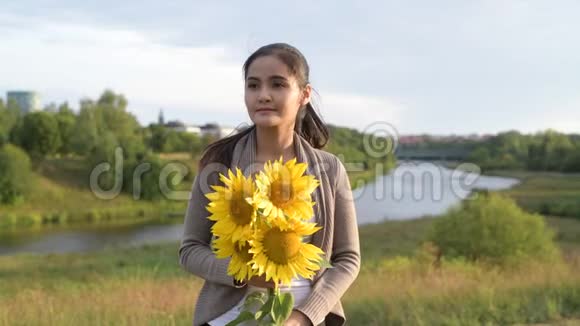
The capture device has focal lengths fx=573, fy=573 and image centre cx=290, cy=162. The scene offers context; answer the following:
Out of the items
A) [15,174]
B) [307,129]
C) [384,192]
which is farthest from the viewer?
[384,192]

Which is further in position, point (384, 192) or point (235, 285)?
point (384, 192)

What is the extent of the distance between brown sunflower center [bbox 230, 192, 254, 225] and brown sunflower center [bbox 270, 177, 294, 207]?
0.08 m

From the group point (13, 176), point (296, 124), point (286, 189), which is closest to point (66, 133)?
point (13, 176)

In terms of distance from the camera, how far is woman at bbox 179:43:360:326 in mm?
1996

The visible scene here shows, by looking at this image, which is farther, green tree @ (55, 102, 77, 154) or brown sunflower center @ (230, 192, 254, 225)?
green tree @ (55, 102, 77, 154)

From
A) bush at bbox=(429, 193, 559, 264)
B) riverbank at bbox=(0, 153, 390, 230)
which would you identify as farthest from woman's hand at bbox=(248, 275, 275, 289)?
riverbank at bbox=(0, 153, 390, 230)

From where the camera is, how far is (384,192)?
182ft

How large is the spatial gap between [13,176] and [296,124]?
170 ft

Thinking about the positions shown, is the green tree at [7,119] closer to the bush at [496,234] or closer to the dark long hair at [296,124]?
the bush at [496,234]

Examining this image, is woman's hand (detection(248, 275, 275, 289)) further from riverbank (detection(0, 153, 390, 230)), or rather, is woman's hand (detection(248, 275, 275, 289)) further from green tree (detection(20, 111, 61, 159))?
green tree (detection(20, 111, 61, 159))

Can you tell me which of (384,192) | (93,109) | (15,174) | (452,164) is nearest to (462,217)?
(384,192)

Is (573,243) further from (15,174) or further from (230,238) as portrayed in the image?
(15,174)

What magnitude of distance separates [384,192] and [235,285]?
5441 centimetres

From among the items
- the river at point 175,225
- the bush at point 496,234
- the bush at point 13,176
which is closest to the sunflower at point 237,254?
the bush at point 496,234
